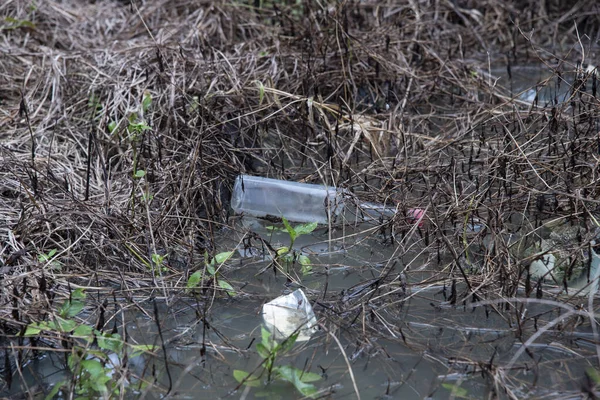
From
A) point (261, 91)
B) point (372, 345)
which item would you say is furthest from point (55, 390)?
point (261, 91)

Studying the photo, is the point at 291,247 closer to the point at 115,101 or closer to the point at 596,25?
the point at 115,101

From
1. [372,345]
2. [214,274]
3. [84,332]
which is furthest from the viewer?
[214,274]

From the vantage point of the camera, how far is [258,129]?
3.28 metres

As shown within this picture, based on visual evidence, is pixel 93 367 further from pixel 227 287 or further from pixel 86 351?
pixel 227 287

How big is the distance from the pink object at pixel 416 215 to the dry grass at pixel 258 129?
0.11 ft

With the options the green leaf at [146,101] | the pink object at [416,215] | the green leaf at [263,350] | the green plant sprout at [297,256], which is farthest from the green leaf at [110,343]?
the green leaf at [146,101]

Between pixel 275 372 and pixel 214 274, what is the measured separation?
51cm

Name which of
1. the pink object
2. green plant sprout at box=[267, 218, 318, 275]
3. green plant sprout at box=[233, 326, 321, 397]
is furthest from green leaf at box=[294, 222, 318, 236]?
green plant sprout at box=[233, 326, 321, 397]

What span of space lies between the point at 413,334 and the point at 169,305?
0.77 metres

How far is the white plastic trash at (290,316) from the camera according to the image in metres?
2.10

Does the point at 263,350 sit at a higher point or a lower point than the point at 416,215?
higher

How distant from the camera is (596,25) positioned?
A: 4.61 m

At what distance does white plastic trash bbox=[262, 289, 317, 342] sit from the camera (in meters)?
2.10

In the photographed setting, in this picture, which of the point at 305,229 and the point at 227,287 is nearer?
the point at 227,287
